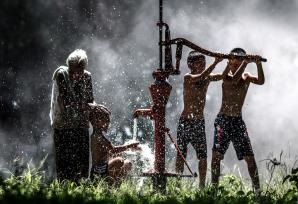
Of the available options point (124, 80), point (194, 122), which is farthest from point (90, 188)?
point (124, 80)

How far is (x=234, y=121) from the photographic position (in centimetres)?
786

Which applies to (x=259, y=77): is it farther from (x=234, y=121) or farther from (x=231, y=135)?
(x=231, y=135)

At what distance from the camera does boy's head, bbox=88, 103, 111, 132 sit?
723 cm

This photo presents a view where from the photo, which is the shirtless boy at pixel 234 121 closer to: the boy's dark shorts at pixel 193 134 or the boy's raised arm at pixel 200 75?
the boy's dark shorts at pixel 193 134

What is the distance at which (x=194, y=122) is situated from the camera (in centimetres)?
806

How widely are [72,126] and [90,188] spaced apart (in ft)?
3.60

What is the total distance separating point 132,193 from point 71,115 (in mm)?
1533

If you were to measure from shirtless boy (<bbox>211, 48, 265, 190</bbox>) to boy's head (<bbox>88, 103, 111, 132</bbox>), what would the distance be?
1540mm

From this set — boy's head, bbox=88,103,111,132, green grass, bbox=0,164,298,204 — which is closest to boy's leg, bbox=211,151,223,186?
green grass, bbox=0,164,298,204

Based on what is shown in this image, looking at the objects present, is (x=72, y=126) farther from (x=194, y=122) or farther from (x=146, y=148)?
(x=194, y=122)

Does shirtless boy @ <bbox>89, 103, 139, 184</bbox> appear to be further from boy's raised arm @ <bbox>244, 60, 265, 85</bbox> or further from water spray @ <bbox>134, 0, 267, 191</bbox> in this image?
boy's raised arm @ <bbox>244, 60, 265, 85</bbox>

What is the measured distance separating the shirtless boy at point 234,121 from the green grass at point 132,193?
0.34 meters

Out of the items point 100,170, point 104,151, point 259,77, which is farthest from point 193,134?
point 100,170

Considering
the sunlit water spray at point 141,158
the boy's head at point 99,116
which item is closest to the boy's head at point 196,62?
the sunlit water spray at point 141,158
